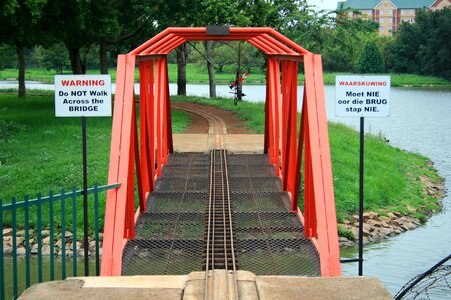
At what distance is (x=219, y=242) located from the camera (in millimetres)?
10914

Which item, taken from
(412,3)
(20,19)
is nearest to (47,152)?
(20,19)

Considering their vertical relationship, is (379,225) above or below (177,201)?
below

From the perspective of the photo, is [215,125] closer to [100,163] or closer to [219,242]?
[100,163]

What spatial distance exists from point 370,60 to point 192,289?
8095 cm

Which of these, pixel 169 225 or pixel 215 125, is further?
pixel 215 125

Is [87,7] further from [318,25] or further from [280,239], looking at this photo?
[280,239]

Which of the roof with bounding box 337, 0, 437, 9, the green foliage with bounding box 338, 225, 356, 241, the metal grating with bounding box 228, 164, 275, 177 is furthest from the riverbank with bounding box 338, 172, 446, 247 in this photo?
the roof with bounding box 337, 0, 437, 9

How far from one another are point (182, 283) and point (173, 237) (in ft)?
11.0

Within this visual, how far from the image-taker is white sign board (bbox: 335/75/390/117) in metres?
9.23

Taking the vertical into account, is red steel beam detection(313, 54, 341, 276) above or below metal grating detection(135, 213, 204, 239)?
above

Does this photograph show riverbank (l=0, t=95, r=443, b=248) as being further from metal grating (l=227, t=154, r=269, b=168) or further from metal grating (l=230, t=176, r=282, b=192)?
metal grating (l=230, t=176, r=282, b=192)

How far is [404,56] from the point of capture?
303 ft

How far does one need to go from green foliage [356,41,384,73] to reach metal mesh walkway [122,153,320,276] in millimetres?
67270

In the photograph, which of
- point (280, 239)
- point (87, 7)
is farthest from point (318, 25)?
point (280, 239)
